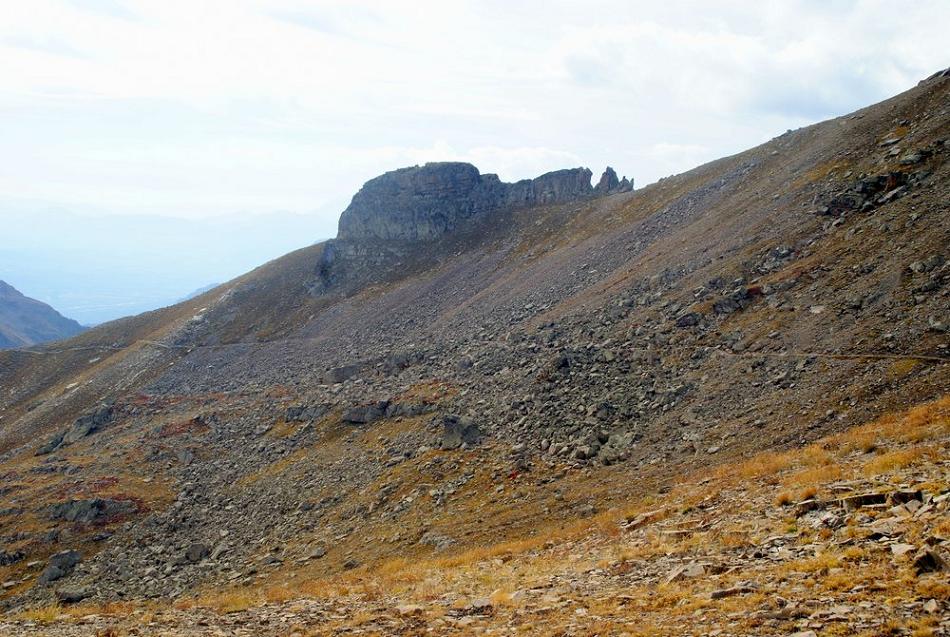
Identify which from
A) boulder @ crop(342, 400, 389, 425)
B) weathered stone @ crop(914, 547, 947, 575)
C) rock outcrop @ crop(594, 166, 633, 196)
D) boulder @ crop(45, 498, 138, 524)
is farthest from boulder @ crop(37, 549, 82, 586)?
rock outcrop @ crop(594, 166, 633, 196)

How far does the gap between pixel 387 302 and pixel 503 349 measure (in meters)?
35.9

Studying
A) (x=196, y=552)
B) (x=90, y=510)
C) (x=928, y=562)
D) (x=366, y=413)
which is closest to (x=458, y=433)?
(x=366, y=413)

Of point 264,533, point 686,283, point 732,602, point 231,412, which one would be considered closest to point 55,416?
point 231,412

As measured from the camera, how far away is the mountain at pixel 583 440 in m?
17.5

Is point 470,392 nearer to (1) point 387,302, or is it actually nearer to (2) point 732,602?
(2) point 732,602

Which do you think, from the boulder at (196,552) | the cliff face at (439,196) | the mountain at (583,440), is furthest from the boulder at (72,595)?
the cliff face at (439,196)

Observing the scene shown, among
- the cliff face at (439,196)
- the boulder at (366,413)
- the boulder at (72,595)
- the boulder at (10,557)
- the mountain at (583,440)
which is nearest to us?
the mountain at (583,440)

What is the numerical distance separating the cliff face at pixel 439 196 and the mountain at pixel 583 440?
21973 mm

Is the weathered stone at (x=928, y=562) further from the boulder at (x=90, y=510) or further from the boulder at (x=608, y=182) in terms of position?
the boulder at (x=608, y=182)

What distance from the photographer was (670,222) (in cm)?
7131

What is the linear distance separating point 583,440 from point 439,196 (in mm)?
78337

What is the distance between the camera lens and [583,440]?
36.1 m

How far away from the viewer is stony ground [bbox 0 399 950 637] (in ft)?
43.2

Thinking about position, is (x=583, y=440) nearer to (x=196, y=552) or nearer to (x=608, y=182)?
(x=196, y=552)
